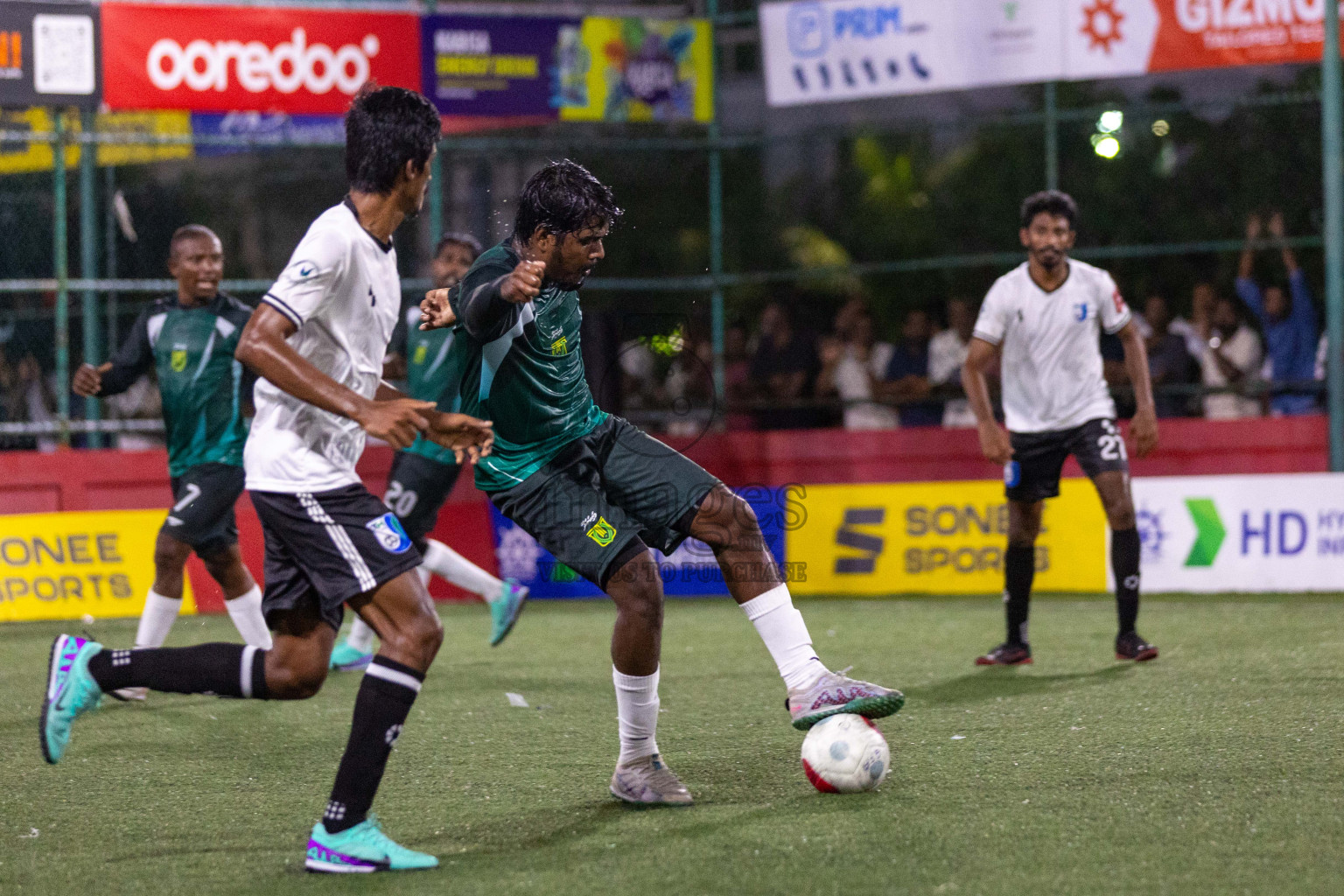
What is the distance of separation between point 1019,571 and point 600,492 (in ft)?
12.1

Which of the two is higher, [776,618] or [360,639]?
[776,618]

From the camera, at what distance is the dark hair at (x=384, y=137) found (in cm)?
421

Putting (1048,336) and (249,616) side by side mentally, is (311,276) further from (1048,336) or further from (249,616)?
(1048,336)

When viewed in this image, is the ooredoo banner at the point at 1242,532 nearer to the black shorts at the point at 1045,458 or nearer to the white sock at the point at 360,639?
the black shorts at the point at 1045,458

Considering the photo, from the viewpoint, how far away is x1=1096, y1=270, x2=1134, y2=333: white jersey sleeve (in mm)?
8047

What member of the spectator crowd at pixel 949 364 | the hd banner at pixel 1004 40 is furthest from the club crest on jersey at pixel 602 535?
the hd banner at pixel 1004 40

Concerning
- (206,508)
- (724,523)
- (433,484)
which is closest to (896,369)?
(433,484)

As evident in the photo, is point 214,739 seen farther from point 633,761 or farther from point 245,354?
point 245,354

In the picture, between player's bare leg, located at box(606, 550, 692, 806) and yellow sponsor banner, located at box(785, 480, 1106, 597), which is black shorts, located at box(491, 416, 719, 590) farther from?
yellow sponsor banner, located at box(785, 480, 1106, 597)

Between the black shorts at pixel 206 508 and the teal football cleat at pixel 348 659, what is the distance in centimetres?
104

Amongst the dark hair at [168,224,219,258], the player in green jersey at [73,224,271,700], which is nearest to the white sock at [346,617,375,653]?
the player in green jersey at [73,224,271,700]

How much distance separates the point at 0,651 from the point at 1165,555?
7869 mm

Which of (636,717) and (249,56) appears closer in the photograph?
(636,717)

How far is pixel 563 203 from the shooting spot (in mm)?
4750
